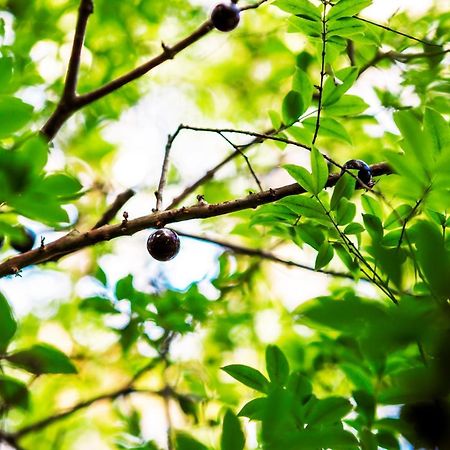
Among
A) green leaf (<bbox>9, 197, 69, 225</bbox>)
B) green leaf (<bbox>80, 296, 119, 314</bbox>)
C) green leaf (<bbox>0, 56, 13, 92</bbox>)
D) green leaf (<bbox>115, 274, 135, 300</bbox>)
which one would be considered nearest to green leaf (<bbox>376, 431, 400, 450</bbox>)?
green leaf (<bbox>9, 197, 69, 225</bbox>)

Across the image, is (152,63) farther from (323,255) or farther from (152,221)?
(323,255)

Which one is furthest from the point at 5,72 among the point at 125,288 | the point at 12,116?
the point at 125,288

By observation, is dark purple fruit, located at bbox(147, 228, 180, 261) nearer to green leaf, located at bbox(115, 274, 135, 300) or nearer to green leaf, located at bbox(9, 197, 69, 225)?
green leaf, located at bbox(115, 274, 135, 300)

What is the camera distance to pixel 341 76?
5.55ft

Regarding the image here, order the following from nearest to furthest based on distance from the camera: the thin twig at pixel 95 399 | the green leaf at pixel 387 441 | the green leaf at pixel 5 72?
the green leaf at pixel 387 441, the green leaf at pixel 5 72, the thin twig at pixel 95 399

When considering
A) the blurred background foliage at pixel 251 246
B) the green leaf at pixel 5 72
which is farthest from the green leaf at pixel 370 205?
the green leaf at pixel 5 72

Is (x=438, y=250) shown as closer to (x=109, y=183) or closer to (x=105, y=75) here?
(x=105, y=75)

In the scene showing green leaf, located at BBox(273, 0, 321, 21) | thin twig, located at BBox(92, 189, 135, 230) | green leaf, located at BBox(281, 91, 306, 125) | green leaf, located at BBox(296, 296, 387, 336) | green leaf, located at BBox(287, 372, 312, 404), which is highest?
green leaf, located at BBox(273, 0, 321, 21)

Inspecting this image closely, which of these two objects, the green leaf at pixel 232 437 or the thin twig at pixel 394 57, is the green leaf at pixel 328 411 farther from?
the thin twig at pixel 394 57

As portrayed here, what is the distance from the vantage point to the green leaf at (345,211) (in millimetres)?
1358

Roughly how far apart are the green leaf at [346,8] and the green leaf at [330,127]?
30 centimetres

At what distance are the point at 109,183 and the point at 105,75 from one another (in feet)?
1.95

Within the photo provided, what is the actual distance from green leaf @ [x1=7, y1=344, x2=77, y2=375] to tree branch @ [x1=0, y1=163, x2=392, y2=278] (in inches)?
11.8

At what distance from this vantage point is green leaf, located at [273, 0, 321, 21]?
4.84ft
